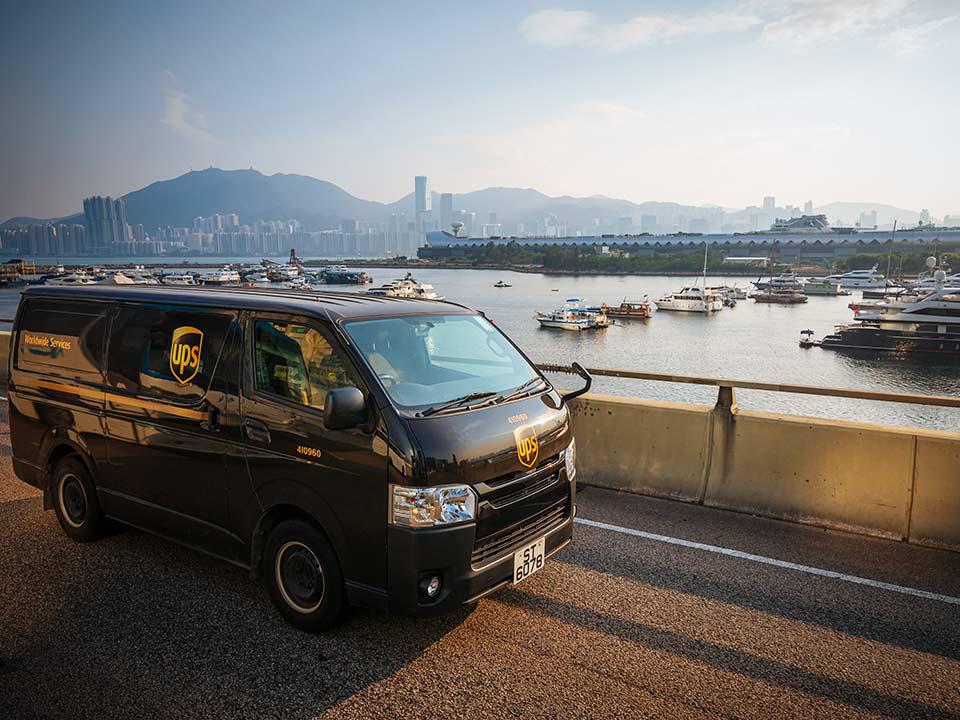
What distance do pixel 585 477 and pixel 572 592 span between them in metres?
2.52

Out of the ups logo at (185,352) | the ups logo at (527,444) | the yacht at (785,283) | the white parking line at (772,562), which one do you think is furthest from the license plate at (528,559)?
the yacht at (785,283)

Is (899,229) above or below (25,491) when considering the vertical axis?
above

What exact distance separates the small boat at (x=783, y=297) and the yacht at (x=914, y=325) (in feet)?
147

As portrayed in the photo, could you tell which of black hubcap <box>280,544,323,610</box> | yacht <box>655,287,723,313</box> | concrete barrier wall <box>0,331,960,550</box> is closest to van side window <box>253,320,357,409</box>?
black hubcap <box>280,544,323,610</box>

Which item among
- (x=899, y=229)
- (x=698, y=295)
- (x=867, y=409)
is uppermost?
(x=899, y=229)

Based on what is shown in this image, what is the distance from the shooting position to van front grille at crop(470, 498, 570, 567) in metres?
3.41

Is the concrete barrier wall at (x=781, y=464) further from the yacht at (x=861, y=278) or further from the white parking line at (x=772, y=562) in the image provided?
the yacht at (x=861, y=278)

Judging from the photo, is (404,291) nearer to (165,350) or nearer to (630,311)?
(165,350)

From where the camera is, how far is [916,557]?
4895mm

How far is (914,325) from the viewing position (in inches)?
1788

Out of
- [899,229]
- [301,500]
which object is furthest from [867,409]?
[301,500]

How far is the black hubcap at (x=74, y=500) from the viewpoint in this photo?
16.3ft

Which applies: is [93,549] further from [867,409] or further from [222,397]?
[867,409]

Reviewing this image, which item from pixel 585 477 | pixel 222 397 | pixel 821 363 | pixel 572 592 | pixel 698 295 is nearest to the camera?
pixel 222 397
